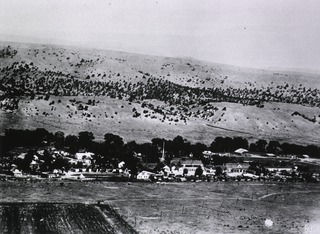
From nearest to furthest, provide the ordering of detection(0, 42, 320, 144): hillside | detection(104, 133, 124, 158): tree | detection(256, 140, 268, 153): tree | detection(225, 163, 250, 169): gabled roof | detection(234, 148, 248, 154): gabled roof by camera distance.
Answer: detection(104, 133, 124, 158): tree → detection(225, 163, 250, 169): gabled roof → detection(234, 148, 248, 154): gabled roof → detection(256, 140, 268, 153): tree → detection(0, 42, 320, 144): hillside

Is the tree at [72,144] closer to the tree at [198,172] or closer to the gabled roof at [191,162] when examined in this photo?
the gabled roof at [191,162]

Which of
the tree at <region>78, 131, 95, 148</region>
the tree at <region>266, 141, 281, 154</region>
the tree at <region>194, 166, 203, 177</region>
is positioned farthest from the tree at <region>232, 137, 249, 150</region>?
the tree at <region>78, 131, 95, 148</region>

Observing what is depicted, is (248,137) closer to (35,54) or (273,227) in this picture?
(273,227)

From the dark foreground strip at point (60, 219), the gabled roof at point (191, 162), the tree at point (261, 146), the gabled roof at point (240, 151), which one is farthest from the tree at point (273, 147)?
the dark foreground strip at point (60, 219)

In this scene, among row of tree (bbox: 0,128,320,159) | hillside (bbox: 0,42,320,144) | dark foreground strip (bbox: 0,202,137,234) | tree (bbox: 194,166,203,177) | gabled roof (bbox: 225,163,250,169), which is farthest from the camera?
hillside (bbox: 0,42,320,144)

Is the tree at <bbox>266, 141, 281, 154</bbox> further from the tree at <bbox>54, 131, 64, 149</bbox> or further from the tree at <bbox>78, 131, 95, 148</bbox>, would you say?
the tree at <bbox>54, 131, 64, 149</bbox>

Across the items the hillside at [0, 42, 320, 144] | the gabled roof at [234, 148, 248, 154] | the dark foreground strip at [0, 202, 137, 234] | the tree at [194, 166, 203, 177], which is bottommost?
the tree at [194, 166, 203, 177]

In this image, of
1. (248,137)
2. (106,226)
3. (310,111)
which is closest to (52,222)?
(106,226)
